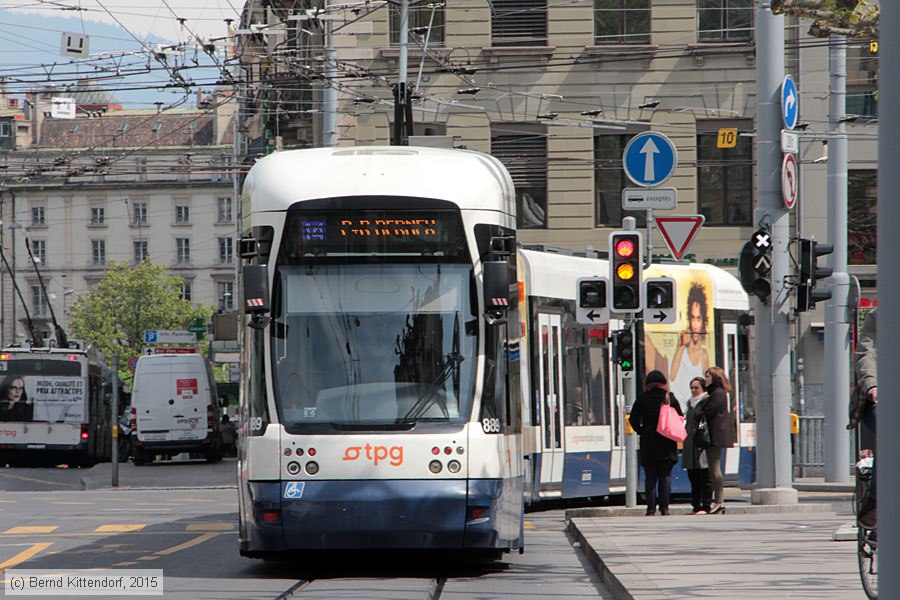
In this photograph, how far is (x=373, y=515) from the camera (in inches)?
443

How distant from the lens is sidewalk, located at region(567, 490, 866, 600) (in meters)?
9.79

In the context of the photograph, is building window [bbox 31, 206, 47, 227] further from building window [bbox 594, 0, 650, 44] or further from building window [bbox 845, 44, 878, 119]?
building window [bbox 845, 44, 878, 119]

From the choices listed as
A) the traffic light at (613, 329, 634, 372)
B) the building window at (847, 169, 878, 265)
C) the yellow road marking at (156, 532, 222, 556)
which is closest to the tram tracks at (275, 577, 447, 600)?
the yellow road marking at (156, 532, 222, 556)

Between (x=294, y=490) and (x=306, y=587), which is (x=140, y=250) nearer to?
(x=294, y=490)

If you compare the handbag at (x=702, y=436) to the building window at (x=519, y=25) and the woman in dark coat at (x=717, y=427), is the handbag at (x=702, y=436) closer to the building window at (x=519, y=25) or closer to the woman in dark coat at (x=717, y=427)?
the woman in dark coat at (x=717, y=427)

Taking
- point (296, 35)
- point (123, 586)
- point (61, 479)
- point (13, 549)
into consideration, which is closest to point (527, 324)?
point (13, 549)

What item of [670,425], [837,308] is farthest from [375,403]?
[837,308]

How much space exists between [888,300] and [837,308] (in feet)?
67.4

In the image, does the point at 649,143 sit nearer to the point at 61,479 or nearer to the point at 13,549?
the point at 13,549

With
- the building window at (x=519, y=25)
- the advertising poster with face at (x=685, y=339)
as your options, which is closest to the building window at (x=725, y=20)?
the building window at (x=519, y=25)

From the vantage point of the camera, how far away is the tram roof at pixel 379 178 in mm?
12016

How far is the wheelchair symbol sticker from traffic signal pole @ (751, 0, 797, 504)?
766cm

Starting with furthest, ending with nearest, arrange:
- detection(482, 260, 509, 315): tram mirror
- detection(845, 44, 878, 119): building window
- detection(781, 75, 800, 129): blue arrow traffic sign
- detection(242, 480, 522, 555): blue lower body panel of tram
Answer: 1. detection(845, 44, 878, 119): building window
2. detection(781, 75, 800, 129): blue arrow traffic sign
3. detection(482, 260, 509, 315): tram mirror
4. detection(242, 480, 522, 555): blue lower body panel of tram

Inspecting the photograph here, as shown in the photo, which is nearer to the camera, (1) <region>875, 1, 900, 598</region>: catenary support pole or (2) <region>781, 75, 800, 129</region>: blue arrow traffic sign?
(1) <region>875, 1, 900, 598</region>: catenary support pole
